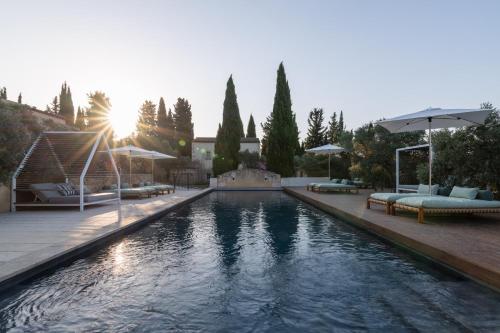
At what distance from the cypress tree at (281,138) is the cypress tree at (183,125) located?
2422 centimetres

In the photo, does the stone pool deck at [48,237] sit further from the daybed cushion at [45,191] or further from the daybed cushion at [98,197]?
the daybed cushion at [98,197]

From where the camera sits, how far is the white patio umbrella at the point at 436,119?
7871mm

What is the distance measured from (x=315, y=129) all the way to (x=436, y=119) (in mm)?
44241

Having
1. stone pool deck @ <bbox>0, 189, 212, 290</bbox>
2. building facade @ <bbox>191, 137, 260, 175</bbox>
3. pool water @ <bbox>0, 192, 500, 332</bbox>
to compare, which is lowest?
pool water @ <bbox>0, 192, 500, 332</bbox>

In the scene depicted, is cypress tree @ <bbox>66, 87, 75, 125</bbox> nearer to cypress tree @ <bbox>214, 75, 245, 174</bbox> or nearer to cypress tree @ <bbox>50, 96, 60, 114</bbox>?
cypress tree @ <bbox>50, 96, 60, 114</bbox>

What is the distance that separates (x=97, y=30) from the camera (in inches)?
485

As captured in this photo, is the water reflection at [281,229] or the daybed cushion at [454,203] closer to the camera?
the water reflection at [281,229]

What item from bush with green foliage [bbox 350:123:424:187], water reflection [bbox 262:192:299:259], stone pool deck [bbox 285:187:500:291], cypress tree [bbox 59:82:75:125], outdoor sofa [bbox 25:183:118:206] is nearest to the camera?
stone pool deck [bbox 285:187:500:291]

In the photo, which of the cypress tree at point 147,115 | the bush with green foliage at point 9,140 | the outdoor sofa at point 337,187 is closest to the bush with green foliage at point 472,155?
the outdoor sofa at point 337,187

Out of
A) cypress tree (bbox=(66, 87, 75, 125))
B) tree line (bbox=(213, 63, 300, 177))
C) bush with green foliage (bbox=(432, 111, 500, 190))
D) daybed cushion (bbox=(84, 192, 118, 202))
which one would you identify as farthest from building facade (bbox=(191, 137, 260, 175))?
bush with green foliage (bbox=(432, 111, 500, 190))

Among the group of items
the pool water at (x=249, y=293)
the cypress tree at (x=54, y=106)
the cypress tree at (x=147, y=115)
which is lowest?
the pool water at (x=249, y=293)

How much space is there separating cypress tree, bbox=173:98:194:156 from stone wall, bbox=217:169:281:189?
88.2 feet

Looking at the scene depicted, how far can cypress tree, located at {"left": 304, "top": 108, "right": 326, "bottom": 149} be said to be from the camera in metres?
51.7

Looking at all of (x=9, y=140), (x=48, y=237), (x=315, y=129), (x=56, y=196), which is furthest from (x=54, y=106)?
(x=48, y=237)
